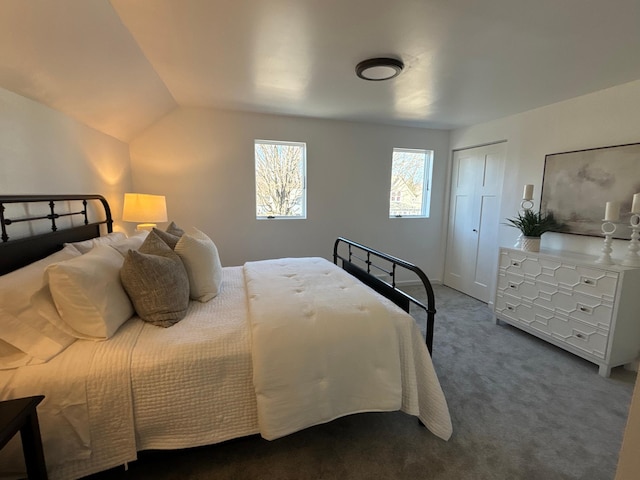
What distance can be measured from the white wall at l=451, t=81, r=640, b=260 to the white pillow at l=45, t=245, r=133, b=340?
3833 millimetres

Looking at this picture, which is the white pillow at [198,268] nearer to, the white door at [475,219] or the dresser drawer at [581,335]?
the dresser drawer at [581,335]

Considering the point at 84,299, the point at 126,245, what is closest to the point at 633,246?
the point at 84,299

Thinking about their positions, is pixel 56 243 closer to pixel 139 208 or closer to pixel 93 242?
pixel 93 242

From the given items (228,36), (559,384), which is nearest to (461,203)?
(559,384)

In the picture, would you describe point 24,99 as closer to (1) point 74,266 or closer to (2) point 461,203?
(1) point 74,266

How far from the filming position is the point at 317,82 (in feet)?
8.19

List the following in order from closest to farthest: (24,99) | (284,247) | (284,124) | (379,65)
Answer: (24,99) → (379,65) → (284,124) → (284,247)

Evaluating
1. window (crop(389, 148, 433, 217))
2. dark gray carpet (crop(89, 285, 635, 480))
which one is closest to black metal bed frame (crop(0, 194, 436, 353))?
dark gray carpet (crop(89, 285, 635, 480))

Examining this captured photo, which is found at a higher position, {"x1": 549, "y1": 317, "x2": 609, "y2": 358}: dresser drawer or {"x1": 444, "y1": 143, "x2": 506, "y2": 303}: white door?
{"x1": 444, "y1": 143, "x2": 506, "y2": 303}: white door

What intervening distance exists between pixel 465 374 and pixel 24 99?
355cm

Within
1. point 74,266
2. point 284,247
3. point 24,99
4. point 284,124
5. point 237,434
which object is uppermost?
point 284,124

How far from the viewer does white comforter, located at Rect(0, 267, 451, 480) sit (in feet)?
3.76

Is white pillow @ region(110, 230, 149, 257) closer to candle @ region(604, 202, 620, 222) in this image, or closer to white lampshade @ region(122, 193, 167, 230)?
white lampshade @ region(122, 193, 167, 230)

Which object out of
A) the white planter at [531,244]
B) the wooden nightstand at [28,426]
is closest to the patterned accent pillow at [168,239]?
the wooden nightstand at [28,426]
